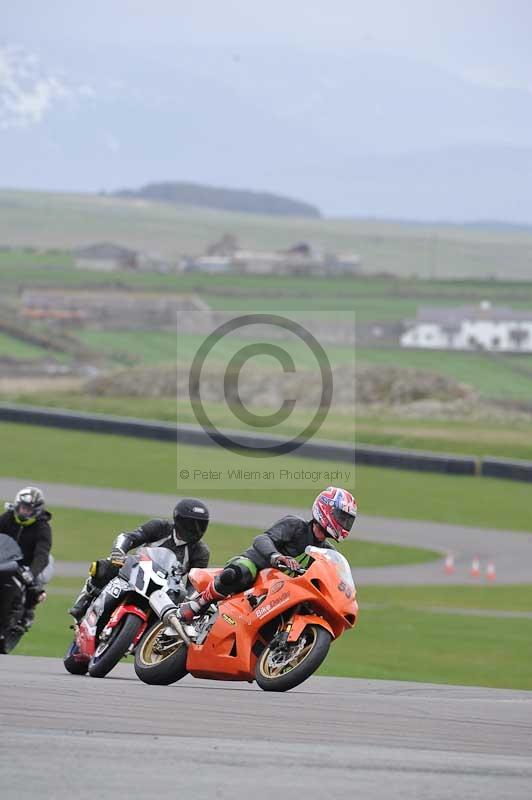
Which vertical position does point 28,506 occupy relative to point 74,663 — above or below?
above

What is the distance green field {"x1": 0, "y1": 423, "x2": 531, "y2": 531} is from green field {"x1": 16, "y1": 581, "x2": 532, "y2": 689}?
10010 mm

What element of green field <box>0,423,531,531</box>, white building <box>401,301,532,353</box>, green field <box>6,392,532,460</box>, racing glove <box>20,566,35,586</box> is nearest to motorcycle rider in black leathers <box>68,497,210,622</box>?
racing glove <box>20,566,35,586</box>

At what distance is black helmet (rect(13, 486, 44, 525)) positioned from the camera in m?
14.0

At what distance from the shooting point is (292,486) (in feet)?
122

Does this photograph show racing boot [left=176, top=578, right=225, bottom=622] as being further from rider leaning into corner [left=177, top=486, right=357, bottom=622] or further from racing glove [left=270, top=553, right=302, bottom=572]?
racing glove [left=270, top=553, right=302, bottom=572]

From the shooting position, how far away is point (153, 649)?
11.1m

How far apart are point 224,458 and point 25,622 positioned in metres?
26.0

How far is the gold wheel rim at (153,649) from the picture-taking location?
36.1ft

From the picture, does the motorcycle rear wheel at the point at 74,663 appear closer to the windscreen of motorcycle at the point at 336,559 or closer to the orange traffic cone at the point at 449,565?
the windscreen of motorcycle at the point at 336,559

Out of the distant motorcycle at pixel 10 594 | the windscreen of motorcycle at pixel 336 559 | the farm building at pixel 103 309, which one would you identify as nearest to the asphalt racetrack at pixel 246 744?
the windscreen of motorcycle at pixel 336 559

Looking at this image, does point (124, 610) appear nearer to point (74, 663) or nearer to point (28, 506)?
point (74, 663)

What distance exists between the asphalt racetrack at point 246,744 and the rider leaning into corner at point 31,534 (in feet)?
11.4

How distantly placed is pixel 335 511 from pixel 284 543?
449mm

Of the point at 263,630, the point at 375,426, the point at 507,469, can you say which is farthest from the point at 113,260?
the point at 263,630
